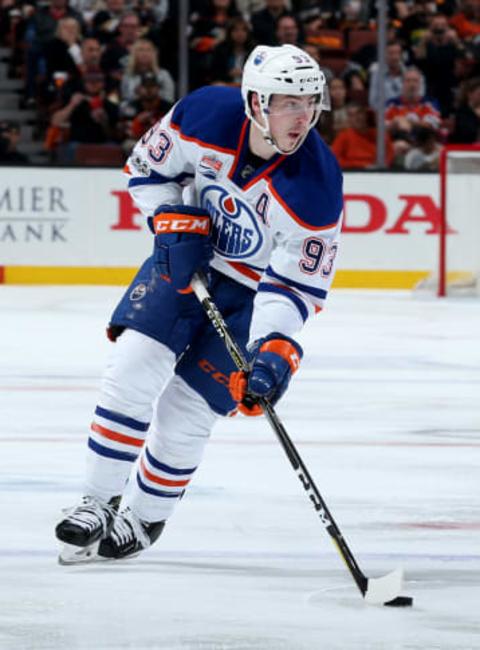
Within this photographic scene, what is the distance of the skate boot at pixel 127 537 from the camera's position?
3.39m

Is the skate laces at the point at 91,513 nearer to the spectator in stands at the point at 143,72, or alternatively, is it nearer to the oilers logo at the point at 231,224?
the oilers logo at the point at 231,224

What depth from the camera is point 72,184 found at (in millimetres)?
9844

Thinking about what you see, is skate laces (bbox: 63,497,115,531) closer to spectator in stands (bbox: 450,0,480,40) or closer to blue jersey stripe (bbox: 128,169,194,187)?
blue jersey stripe (bbox: 128,169,194,187)

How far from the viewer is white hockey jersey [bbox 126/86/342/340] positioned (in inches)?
129

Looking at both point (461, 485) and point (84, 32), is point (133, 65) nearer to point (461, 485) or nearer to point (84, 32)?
point (84, 32)

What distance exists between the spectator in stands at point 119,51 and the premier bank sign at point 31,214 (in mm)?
1172

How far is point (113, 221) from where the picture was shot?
389 inches

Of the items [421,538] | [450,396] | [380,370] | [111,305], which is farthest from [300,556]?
[111,305]

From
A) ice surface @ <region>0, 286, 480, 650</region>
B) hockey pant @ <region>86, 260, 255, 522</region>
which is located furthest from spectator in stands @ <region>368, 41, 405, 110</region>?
hockey pant @ <region>86, 260, 255, 522</region>

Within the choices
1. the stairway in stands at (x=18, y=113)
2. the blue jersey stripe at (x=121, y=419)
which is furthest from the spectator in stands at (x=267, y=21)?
the blue jersey stripe at (x=121, y=419)

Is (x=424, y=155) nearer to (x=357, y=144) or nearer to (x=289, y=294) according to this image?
(x=357, y=144)

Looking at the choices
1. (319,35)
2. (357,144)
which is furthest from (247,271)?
(319,35)

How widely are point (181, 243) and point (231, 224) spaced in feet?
0.41

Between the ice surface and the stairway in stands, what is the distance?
4.13 m
